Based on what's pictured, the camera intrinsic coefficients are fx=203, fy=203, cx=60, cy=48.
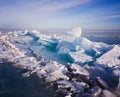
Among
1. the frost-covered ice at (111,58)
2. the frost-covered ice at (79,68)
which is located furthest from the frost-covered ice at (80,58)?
the frost-covered ice at (111,58)

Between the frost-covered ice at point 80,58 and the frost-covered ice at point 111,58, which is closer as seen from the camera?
the frost-covered ice at point 111,58

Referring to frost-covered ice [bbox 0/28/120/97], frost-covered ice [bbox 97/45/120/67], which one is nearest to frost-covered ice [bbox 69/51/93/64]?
frost-covered ice [bbox 0/28/120/97]

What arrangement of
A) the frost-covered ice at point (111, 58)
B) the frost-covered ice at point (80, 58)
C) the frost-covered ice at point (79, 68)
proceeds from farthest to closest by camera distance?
the frost-covered ice at point (80, 58) < the frost-covered ice at point (111, 58) < the frost-covered ice at point (79, 68)

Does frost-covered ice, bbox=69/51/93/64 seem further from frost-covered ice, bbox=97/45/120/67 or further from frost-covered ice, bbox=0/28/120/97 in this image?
frost-covered ice, bbox=97/45/120/67

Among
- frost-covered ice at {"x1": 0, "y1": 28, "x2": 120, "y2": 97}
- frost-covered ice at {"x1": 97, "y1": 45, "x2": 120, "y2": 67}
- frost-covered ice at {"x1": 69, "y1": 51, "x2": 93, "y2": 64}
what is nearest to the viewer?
frost-covered ice at {"x1": 0, "y1": 28, "x2": 120, "y2": 97}

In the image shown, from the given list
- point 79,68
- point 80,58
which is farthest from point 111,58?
point 79,68

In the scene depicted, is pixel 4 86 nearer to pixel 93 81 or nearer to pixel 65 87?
pixel 65 87

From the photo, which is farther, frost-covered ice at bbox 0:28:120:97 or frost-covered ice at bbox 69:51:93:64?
frost-covered ice at bbox 69:51:93:64

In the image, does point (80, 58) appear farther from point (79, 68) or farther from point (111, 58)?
point (111, 58)

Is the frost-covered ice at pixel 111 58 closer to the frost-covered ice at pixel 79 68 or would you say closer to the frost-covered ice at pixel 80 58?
the frost-covered ice at pixel 79 68

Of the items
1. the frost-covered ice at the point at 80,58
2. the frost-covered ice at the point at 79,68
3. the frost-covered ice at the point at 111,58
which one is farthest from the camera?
the frost-covered ice at the point at 80,58

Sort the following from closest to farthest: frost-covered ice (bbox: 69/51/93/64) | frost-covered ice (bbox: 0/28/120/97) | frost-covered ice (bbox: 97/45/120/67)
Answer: frost-covered ice (bbox: 0/28/120/97), frost-covered ice (bbox: 97/45/120/67), frost-covered ice (bbox: 69/51/93/64)
